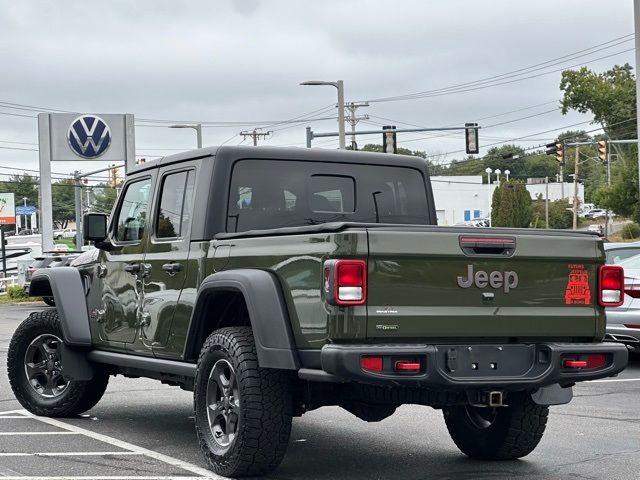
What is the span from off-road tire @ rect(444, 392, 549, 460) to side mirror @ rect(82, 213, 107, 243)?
122 inches

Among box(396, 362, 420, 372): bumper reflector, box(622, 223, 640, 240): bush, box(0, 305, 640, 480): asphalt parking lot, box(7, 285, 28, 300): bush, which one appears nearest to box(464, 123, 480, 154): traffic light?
box(7, 285, 28, 300): bush

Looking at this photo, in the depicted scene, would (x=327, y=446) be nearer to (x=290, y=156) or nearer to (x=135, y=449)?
(x=135, y=449)

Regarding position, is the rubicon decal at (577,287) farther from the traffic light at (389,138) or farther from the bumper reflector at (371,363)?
the traffic light at (389,138)

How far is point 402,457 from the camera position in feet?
25.6

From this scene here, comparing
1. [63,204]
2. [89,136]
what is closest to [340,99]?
[89,136]

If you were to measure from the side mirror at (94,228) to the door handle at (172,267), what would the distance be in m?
1.18

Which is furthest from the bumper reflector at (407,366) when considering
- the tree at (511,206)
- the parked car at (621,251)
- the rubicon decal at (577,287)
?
the tree at (511,206)

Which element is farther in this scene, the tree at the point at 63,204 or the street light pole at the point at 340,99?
the tree at the point at 63,204

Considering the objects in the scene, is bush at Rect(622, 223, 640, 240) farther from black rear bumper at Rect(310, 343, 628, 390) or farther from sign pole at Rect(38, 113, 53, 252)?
black rear bumper at Rect(310, 343, 628, 390)

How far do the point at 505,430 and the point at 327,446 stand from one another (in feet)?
4.69

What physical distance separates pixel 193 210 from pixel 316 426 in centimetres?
251

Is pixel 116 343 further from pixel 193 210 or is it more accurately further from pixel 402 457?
pixel 402 457

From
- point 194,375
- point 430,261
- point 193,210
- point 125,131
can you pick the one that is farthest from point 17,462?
point 125,131

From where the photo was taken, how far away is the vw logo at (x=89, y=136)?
1609 inches
